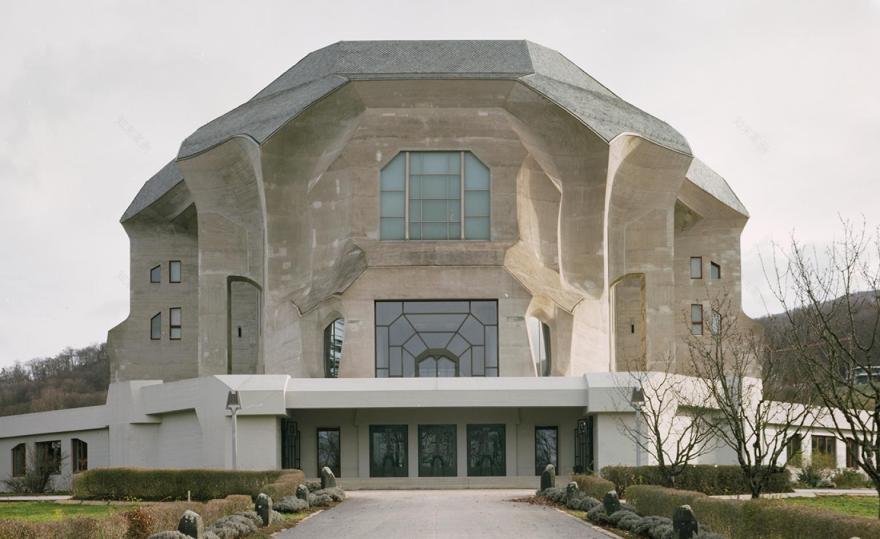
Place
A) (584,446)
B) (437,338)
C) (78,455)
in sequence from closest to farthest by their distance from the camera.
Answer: (584,446) → (437,338) → (78,455)

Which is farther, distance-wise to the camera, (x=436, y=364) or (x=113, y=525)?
(x=436, y=364)

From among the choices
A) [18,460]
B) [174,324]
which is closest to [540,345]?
[174,324]

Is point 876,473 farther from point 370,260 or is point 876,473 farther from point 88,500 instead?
point 370,260

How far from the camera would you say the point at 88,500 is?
36938 mm

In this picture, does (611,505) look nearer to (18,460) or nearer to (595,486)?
(595,486)

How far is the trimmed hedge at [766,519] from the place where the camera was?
1615 centimetres

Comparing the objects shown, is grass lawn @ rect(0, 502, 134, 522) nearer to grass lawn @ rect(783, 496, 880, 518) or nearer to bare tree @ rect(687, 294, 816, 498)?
bare tree @ rect(687, 294, 816, 498)

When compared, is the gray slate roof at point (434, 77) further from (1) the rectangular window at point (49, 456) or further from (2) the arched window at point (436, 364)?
(1) the rectangular window at point (49, 456)

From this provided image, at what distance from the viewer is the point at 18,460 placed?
55.6 metres

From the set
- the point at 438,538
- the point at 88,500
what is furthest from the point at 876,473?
the point at 88,500

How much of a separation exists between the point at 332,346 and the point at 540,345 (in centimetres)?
816

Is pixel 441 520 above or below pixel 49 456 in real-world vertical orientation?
above

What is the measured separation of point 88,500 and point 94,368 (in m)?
71.7

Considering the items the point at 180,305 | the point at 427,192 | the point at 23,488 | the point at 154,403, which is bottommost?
the point at 23,488
